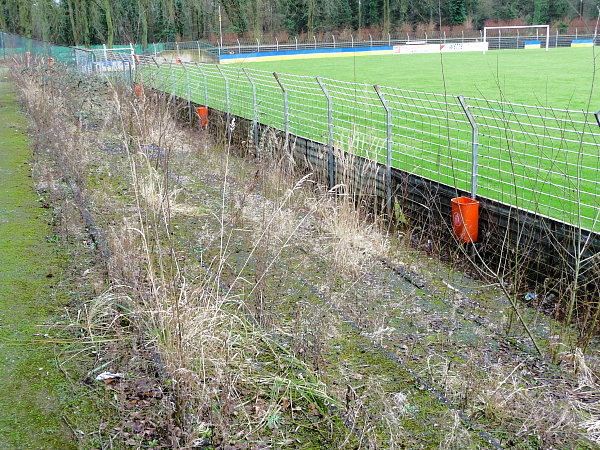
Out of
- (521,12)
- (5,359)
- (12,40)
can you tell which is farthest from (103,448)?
(521,12)

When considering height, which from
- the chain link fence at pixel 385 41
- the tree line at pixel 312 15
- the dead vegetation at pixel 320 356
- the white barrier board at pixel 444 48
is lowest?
the dead vegetation at pixel 320 356

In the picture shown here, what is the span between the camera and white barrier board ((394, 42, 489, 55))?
52.7 meters

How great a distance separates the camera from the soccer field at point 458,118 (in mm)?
6632

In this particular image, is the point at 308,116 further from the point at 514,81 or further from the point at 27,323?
the point at 514,81

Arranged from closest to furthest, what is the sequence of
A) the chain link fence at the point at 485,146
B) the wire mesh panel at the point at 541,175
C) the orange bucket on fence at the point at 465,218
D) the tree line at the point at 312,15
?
the chain link fence at the point at 485,146 < the orange bucket on fence at the point at 465,218 < the wire mesh panel at the point at 541,175 < the tree line at the point at 312,15

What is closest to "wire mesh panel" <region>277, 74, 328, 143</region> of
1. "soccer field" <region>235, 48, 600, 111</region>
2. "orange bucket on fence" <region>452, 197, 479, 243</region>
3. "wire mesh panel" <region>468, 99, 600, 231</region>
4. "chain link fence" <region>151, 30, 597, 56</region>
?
"wire mesh panel" <region>468, 99, 600, 231</region>

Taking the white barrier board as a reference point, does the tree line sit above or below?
above

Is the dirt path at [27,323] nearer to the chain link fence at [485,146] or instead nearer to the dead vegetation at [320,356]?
the dead vegetation at [320,356]

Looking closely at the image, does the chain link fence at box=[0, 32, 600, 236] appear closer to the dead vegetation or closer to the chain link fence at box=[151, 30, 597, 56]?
the dead vegetation

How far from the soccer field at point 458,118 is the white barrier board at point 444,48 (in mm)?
22138

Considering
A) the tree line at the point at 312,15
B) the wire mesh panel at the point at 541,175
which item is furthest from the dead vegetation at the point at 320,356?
the tree line at the point at 312,15

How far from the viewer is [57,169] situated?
9992 mm

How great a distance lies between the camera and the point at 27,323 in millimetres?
4836

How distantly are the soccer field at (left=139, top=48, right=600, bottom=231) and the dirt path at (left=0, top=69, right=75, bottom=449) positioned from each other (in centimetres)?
261
